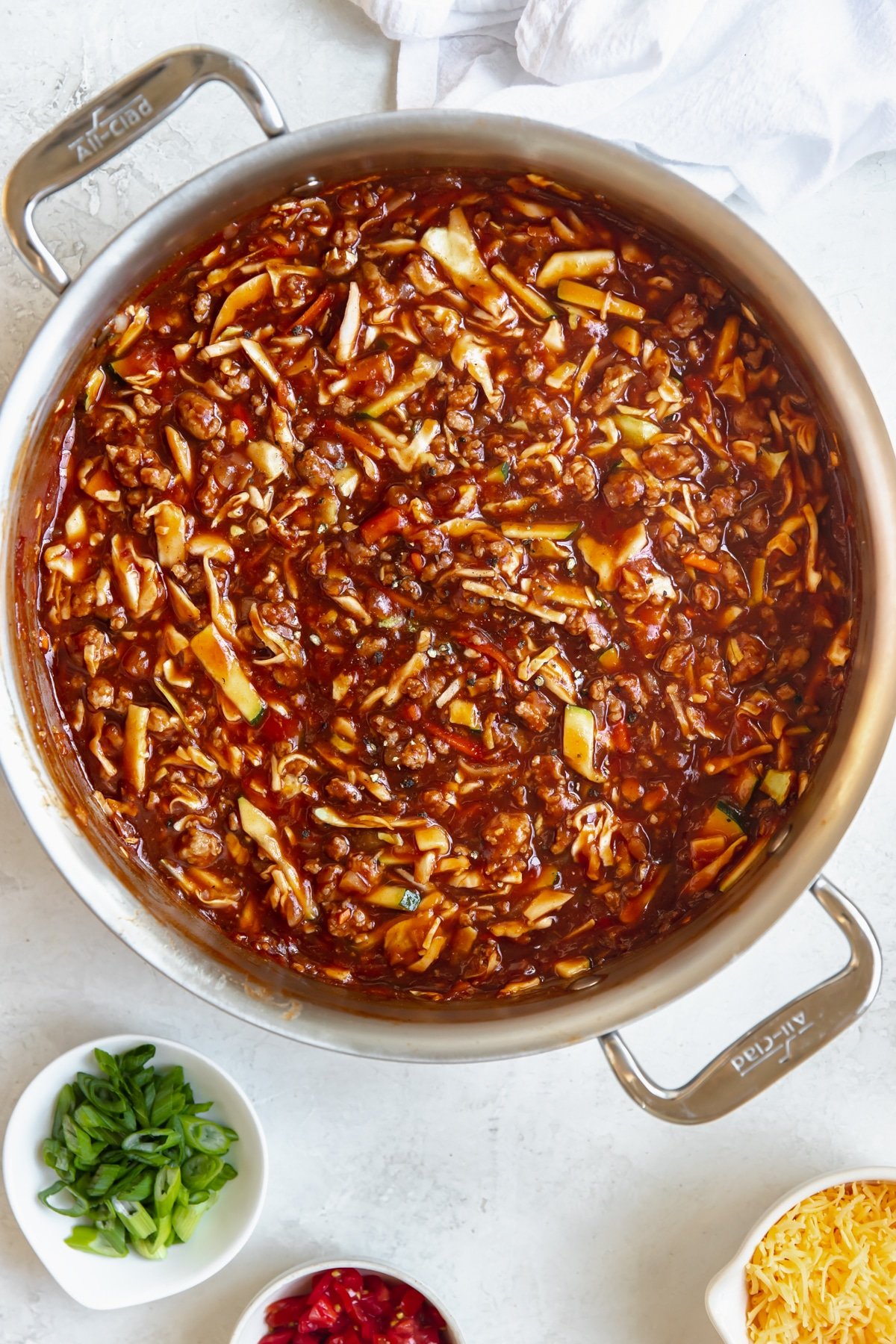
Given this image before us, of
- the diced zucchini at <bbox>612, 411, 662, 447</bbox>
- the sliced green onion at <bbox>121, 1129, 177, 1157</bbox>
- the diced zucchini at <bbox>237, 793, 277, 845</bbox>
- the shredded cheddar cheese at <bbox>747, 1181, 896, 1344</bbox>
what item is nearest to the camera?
the diced zucchini at <bbox>612, 411, 662, 447</bbox>

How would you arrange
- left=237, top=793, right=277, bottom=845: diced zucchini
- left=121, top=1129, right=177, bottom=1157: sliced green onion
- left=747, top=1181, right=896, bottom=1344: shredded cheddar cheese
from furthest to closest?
left=747, top=1181, right=896, bottom=1344: shredded cheddar cheese, left=121, top=1129, right=177, bottom=1157: sliced green onion, left=237, top=793, right=277, bottom=845: diced zucchini

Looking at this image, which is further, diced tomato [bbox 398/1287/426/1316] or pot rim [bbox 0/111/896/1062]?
diced tomato [bbox 398/1287/426/1316]

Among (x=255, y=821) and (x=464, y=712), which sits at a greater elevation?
(x=464, y=712)

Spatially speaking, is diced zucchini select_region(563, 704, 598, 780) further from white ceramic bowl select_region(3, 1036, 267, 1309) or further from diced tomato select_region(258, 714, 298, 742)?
white ceramic bowl select_region(3, 1036, 267, 1309)

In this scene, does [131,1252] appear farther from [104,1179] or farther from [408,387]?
[408,387]

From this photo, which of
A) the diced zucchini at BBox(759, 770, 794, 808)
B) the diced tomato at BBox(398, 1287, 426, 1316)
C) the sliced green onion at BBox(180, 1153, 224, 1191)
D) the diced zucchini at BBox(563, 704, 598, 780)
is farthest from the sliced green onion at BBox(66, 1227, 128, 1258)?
the diced zucchini at BBox(759, 770, 794, 808)

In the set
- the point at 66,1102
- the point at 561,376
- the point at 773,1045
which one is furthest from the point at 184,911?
the point at 561,376
